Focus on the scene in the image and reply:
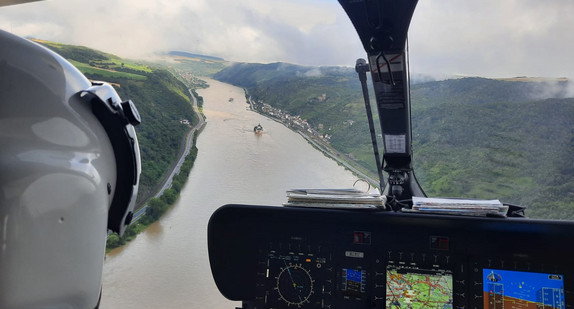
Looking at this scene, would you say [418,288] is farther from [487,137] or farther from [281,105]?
[281,105]

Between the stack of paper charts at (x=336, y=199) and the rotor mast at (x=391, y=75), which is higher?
the rotor mast at (x=391, y=75)

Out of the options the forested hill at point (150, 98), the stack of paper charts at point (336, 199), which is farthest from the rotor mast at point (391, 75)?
the forested hill at point (150, 98)

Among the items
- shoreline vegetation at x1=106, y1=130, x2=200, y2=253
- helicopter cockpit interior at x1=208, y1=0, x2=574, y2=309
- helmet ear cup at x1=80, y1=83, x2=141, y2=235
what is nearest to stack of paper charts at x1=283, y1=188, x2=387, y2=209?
helicopter cockpit interior at x1=208, y1=0, x2=574, y2=309

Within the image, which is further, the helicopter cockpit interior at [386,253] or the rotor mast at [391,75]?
the rotor mast at [391,75]

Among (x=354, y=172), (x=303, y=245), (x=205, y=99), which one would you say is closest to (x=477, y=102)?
(x=354, y=172)

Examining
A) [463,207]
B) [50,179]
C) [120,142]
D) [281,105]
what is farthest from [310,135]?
[50,179]

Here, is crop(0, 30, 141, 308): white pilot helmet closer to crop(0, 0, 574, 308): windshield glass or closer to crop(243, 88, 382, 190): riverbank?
crop(0, 0, 574, 308): windshield glass

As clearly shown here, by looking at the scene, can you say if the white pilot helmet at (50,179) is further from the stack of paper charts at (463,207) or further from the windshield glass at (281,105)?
the windshield glass at (281,105)
